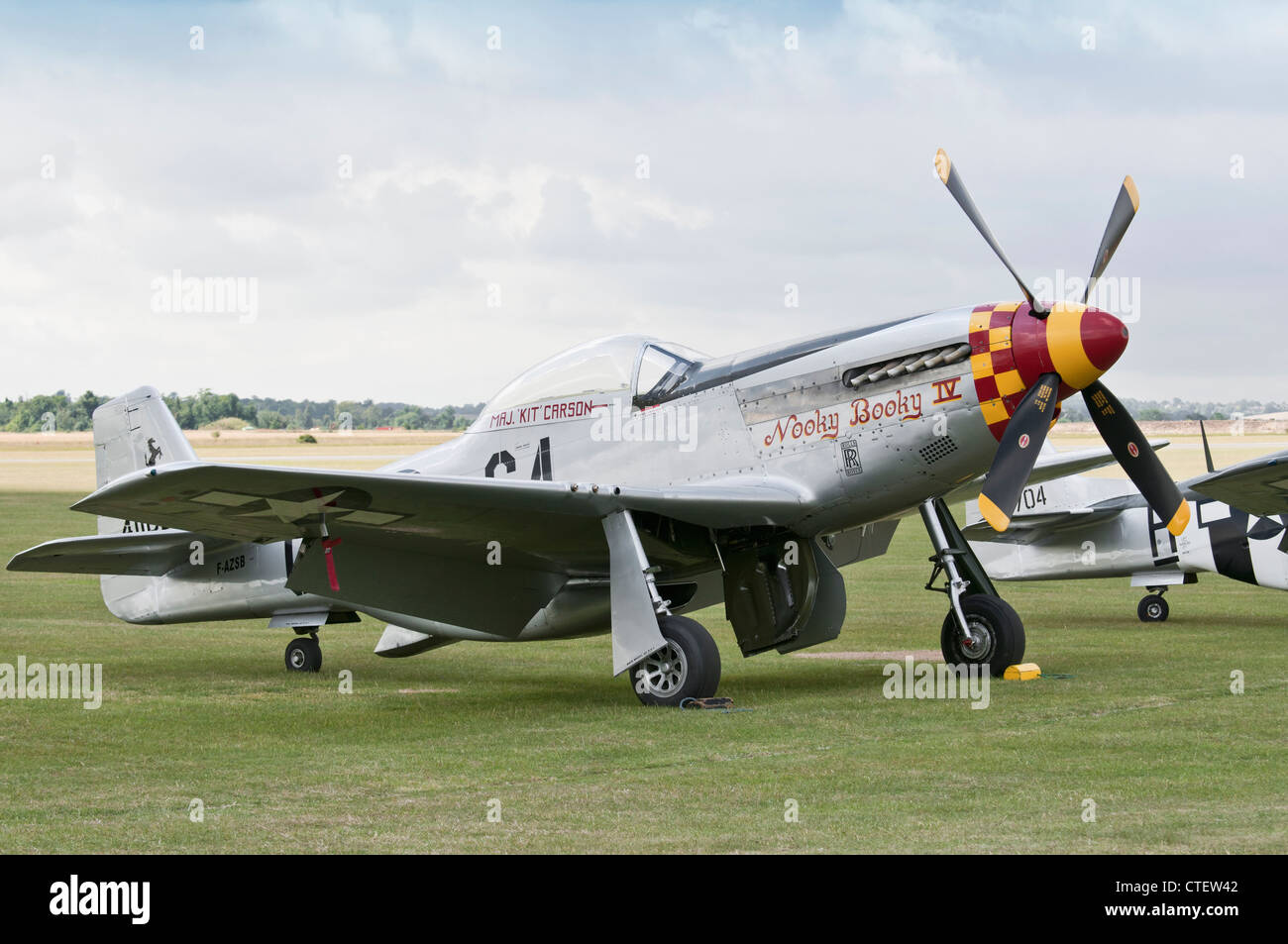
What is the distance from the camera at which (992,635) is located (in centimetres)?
1191

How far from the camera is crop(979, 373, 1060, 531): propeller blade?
10.2 m

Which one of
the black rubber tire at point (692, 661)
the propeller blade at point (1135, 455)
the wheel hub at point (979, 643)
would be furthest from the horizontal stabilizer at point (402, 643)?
the propeller blade at point (1135, 455)

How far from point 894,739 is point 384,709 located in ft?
13.7

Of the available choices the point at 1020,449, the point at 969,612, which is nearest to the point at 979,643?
the point at 969,612

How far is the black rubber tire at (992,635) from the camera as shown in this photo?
11.8 metres

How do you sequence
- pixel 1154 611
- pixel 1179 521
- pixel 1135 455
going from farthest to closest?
pixel 1154 611
pixel 1135 455
pixel 1179 521

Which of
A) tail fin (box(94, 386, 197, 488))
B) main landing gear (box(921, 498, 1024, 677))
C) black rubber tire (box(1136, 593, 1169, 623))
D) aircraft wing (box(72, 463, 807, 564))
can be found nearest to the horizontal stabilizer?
aircraft wing (box(72, 463, 807, 564))

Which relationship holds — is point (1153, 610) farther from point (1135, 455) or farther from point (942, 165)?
point (942, 165)

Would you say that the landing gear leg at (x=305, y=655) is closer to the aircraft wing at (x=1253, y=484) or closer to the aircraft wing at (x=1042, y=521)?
the aircraft wing at (x=1042, y=521)

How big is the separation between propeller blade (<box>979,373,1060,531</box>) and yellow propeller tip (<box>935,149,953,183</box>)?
6.00 feet

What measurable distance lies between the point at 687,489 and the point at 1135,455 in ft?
11.9

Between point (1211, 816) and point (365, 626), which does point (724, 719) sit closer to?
point (1211, 816)

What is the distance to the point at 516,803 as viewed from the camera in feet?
23.9
